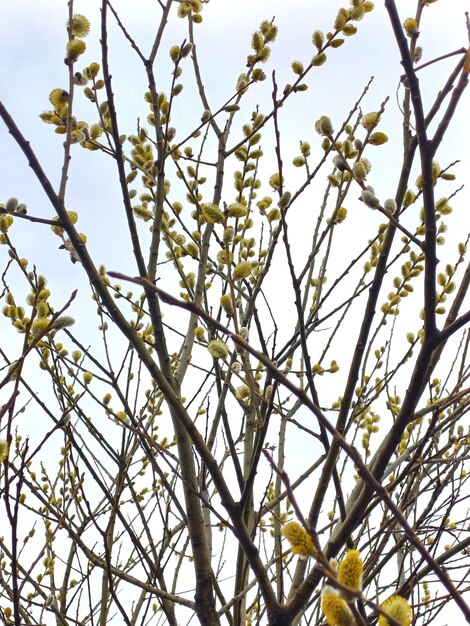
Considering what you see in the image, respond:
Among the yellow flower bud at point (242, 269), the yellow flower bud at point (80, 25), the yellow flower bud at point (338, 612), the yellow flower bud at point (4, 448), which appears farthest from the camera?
the yellow flower bud at point (80, 25)

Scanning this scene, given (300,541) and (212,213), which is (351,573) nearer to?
(300,541)

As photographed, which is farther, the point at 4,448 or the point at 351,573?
the point at 4,448

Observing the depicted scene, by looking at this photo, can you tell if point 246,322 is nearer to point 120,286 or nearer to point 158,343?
point 158,343

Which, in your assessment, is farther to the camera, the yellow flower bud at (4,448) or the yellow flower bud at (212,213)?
the yellow flower bud at (212,213)

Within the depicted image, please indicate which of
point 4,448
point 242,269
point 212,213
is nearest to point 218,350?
point 242,269

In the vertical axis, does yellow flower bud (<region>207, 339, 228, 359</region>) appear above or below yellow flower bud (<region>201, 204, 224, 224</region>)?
below

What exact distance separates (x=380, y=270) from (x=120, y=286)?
6.51ft

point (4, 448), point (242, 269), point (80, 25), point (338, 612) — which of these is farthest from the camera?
point (80, 25)

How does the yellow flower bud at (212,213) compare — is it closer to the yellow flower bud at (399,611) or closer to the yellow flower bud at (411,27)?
the yellow flower bud at (411,27)

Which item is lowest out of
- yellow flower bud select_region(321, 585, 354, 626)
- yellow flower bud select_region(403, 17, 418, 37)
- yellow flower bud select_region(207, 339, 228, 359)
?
yellow flower bud select_region(321, 585, 354, 626)

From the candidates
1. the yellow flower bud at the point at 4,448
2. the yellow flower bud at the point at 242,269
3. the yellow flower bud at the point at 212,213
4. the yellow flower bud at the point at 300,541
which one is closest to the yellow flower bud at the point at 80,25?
the yellow flower bud at the point at 212,213

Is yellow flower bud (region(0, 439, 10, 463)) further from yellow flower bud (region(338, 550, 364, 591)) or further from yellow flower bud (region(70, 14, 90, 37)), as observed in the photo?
yellow flower bud (region(70, 14, 90, 37))

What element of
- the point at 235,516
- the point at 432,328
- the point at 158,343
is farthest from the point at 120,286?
the point at 432,328

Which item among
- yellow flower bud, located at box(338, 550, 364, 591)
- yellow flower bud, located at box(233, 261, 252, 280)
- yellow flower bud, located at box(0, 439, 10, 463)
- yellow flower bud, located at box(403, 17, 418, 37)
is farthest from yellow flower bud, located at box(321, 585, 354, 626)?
yellow flower bud, located at box(403, 17, 418, 37)
